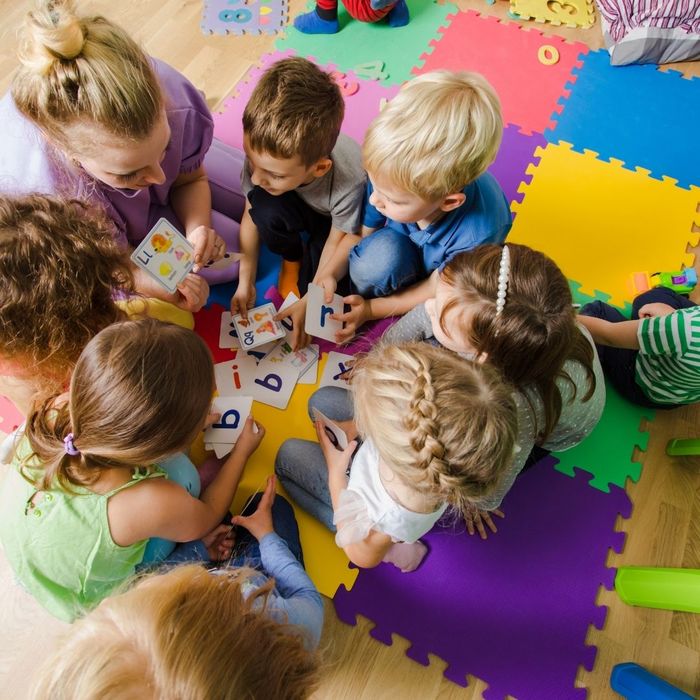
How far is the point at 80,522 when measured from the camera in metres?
1.18

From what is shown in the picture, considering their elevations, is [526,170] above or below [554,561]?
above

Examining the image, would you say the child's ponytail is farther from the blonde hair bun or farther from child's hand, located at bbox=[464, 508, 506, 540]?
the blonde hair bun

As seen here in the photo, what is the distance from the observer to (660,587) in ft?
4.77

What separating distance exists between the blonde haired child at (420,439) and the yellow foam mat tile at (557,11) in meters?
2.20

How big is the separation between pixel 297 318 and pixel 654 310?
114cm

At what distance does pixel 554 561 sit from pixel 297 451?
0.81m

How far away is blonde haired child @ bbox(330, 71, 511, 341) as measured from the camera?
52.5 inches

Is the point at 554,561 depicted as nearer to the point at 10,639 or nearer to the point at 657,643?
the point at 657,643

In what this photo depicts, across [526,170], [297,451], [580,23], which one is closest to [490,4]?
[580,23]

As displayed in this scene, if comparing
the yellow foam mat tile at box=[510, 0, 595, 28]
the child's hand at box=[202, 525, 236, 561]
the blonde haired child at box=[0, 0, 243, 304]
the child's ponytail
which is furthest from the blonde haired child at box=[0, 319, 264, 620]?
the yellow foam mat tile at box=[510, 0, 595, 28]

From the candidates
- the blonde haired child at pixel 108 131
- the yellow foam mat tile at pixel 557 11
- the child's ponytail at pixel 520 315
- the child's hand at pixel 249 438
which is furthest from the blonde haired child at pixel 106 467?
the yellow foam mat tile at pixel 557 11

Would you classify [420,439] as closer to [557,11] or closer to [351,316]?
[351,316]

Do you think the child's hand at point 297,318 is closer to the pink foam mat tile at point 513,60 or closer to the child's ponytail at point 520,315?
the child's ponytail at point 520,315

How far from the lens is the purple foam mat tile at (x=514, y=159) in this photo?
7.06 feet
